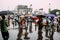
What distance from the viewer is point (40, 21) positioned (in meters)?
2.26

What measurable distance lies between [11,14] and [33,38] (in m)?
0.49

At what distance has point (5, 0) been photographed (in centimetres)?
224

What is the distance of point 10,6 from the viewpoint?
2230 millimetres

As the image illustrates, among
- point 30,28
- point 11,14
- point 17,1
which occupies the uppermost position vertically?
point 17,1

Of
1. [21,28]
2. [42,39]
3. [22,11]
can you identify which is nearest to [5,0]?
[22,11]

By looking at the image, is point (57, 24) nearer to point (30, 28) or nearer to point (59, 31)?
point (59, 31)

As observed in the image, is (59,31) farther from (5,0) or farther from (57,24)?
(5,0)

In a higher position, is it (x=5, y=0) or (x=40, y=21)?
(x=5, y=0)

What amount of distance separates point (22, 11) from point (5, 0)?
304mm

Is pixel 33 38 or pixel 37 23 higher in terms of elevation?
pixel 37 23

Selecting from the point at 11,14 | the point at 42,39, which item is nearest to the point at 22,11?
the point at 11,14

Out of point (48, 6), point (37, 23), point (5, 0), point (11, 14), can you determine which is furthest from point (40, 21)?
point (5, 0)

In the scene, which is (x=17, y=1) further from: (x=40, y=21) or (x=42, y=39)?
(x=42, y=39)

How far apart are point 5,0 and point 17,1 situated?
181 mm
